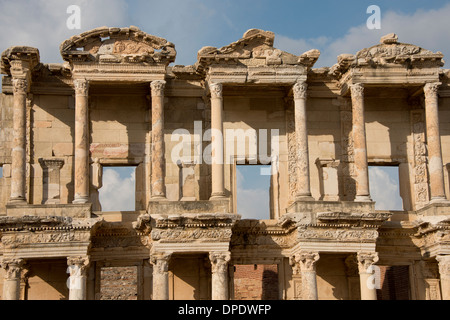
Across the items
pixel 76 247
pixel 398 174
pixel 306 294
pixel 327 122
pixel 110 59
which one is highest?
pixel 110 59

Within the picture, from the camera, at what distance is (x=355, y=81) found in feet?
74.9

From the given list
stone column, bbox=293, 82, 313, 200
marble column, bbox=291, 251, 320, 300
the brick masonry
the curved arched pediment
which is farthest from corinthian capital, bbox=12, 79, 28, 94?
the brick masonry

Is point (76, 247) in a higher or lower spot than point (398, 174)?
lower

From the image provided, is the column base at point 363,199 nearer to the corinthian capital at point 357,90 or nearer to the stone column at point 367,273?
the stone column at point 367,273

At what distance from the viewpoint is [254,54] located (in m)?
22.9

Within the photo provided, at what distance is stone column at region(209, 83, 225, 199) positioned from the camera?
71.7 feet

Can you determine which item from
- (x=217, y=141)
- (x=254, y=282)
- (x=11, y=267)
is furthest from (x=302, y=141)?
(x=254, y=282)

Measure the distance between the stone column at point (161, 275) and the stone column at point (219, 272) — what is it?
1154mm

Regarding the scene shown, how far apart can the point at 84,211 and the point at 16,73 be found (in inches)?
164

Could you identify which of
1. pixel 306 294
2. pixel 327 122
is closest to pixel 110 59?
pixel 327 122

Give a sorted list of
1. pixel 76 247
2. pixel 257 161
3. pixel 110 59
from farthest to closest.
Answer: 1. pixel 257 161
2. pixel 110 59
3. pixel 76 247

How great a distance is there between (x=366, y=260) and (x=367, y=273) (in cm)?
34

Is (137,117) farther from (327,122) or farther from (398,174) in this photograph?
(398,174)

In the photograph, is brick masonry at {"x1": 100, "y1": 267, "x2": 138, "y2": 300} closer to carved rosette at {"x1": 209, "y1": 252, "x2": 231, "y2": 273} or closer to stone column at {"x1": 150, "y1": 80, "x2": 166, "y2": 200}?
stone column at {"x1": 150, "y1": 80, "x2": 166, "y2": 200}
